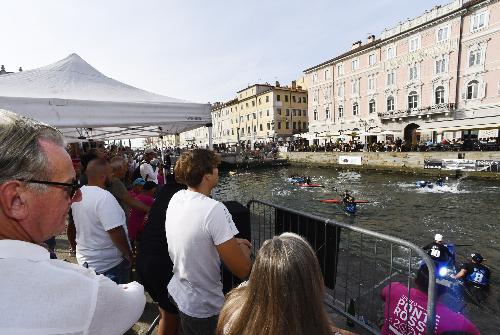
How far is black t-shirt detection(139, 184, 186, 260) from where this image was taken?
9.02ft

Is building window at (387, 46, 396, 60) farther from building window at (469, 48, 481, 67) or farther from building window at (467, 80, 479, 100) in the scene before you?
building window at (467, 80, 479, 100)

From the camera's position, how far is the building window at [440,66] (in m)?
35.7

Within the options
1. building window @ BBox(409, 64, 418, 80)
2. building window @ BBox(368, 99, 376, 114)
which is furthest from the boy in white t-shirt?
building window @ BBox(368, 99, 376, 114)

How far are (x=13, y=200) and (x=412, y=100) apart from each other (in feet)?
149

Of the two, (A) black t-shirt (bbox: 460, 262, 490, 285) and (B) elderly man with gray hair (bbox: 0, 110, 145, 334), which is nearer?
(B) elderly man with gray hair (bbox: 0, 110, 145, 334)

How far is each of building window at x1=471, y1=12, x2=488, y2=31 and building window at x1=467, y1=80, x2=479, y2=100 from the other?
584cm

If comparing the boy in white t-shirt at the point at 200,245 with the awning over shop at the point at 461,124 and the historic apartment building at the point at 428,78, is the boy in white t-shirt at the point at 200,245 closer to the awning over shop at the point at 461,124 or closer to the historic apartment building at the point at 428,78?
the historic apartment building at the point at 428,78

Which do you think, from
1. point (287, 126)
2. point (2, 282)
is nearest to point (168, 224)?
point (2, 282)

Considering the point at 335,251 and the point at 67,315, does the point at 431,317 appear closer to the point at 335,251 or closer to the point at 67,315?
the point at 335,251

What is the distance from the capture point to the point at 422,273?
399 cm

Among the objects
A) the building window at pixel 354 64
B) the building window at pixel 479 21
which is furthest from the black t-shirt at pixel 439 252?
the building window at pixel 354 64

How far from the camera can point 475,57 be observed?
33.2 meters

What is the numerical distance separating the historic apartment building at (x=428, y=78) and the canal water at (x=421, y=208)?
11.8 meters

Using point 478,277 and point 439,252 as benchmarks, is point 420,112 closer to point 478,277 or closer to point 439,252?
point 478,277
